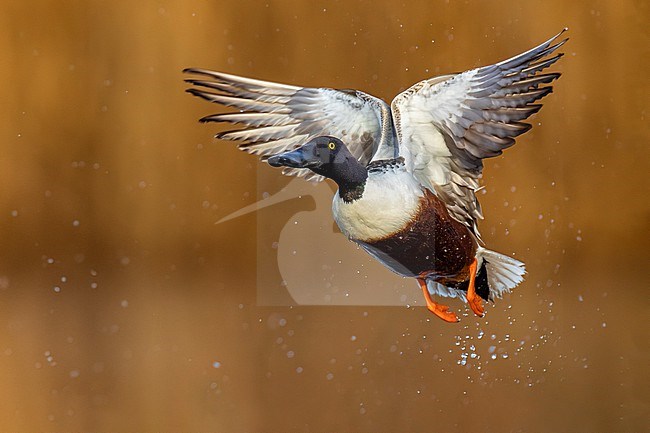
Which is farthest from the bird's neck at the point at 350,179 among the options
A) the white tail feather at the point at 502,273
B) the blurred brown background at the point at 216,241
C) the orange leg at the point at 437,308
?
the white tail feather at the point at 502,273

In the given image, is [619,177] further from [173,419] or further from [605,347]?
[173,419]

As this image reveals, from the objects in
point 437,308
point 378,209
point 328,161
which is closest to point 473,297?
point 437,308

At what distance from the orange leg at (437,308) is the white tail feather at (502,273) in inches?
3.9

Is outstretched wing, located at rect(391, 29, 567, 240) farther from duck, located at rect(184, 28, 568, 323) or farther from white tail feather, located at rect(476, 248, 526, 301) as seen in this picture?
white tail feather, located at rect(476, 248, 526, 301)

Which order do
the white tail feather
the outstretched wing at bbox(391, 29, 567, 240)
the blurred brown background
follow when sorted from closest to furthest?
the blurred brown background, the outstretched wing at bbox(391, 29, 567, 240), the white tail feather

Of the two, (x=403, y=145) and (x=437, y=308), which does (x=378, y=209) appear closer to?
(x=403, y=145)

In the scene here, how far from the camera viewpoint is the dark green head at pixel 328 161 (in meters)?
1.22

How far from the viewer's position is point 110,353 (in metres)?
1.21

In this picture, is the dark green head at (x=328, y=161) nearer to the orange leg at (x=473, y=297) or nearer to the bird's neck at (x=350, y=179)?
the bird's neck at (x=350, y=179)

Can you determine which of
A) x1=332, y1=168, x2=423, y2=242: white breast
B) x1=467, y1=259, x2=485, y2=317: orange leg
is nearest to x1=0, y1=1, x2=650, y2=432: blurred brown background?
x1=467, y1=259, x2=485, y2=317: orange leg

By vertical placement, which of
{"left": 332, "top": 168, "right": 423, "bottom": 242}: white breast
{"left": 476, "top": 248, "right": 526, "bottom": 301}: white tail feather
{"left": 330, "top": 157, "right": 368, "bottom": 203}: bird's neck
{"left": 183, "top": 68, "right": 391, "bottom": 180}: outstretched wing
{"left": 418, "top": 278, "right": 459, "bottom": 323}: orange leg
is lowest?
{"left": 418, "top": 278, "right": 459, "bottom": 323}: orange leg

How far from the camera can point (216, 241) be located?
4.14 ft

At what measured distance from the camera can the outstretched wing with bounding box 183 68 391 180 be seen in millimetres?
1256

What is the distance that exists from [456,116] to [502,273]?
0.35 m
